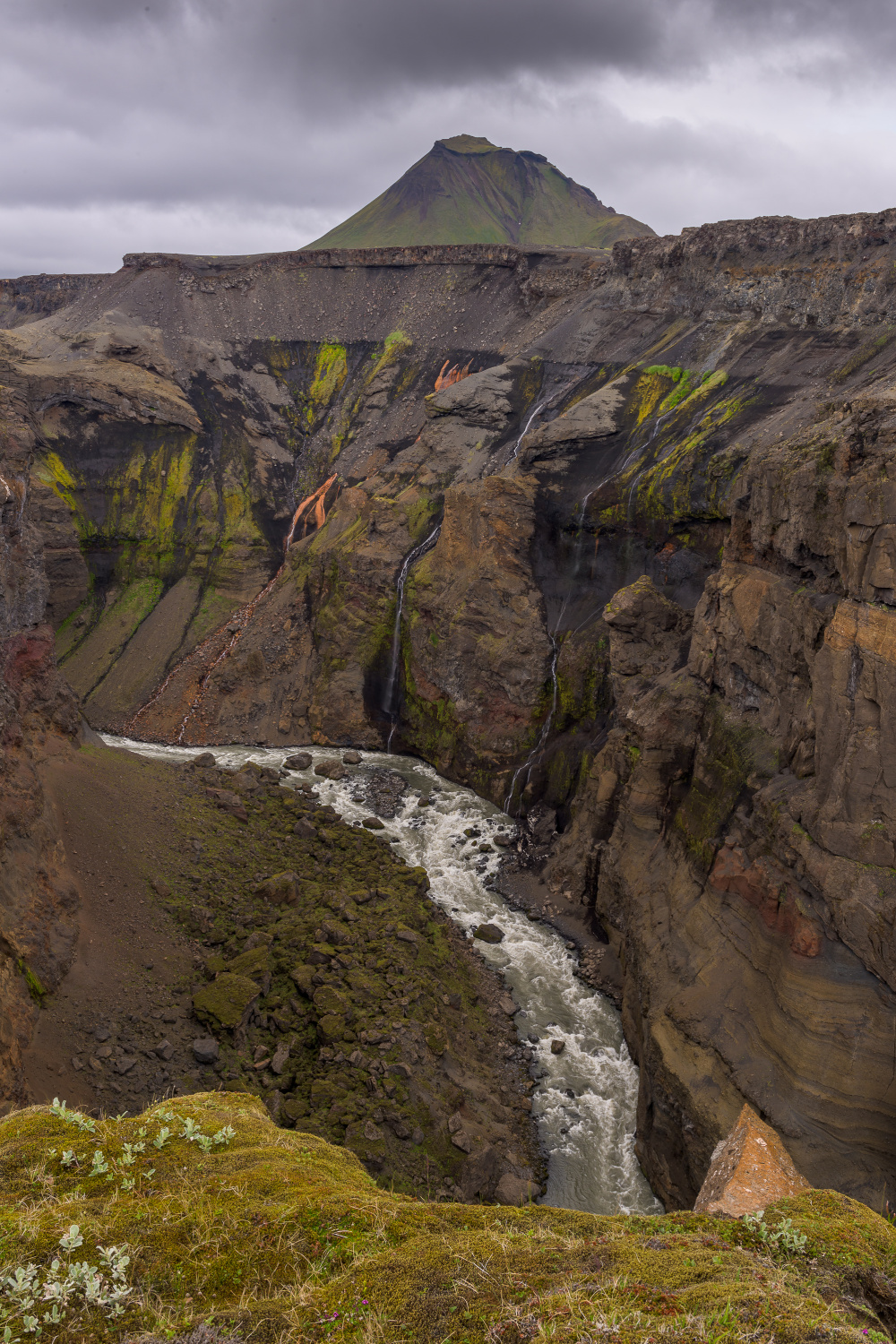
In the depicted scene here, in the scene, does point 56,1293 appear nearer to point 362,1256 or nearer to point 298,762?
point 362,1256

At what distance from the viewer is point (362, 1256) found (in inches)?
230

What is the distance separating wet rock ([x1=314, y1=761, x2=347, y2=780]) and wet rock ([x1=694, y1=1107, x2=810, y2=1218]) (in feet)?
79.3

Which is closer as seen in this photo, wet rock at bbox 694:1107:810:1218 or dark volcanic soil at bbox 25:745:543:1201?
wet rock at bbox 694:1107:810:1218

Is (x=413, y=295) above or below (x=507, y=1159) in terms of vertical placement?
above

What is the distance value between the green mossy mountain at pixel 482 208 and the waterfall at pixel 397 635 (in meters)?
91.5

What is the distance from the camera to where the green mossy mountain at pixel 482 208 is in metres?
118

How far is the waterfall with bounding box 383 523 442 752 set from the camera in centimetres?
3897

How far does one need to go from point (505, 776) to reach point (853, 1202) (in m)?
26.0

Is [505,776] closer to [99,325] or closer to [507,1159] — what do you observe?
[507,1159]

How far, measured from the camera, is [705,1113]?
16.2 meters

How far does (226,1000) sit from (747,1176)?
37.8 ft

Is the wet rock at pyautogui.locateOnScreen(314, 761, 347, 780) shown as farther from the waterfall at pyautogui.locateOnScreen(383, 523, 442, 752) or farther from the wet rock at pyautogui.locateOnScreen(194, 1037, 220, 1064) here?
the wet rock at pyautogui.locateOnScreen(194, 1037, 220, 1064)

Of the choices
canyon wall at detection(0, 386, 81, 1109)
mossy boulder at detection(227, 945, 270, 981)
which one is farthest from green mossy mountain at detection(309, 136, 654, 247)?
mossy boulder at detection(227, 945, 270, 981)

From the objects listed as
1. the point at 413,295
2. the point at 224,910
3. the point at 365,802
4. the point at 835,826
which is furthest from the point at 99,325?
the point at 835,826
